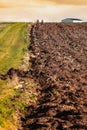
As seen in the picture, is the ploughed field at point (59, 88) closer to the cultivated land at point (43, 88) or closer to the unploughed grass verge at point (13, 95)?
the cultivated land at point (43, 88)

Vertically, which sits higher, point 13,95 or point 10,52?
point 13,95

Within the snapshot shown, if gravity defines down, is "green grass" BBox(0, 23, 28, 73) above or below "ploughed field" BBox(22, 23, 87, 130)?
below

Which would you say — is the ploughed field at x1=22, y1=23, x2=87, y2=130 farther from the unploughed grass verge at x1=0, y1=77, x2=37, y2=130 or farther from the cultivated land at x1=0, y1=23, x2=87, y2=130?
the unploughed grass verge at x1=0, y1=77, x2=37, y2=130

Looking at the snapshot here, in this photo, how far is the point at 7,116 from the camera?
20266mm

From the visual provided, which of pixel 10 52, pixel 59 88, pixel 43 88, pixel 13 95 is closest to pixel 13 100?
pixel 13 95

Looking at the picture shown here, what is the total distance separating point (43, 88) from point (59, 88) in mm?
1419

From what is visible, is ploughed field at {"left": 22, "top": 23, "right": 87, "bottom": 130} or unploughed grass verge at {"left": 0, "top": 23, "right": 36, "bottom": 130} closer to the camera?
ploughed field at {"left": 22, "top": 23, "right": 87, "bottom": 130}

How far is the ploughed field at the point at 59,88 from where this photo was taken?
19141 mm

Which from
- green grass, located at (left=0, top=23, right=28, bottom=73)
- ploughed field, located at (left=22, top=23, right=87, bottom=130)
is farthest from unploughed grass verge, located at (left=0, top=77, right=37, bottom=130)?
green grass, located at (left=0, top=23, right=28, bottom=73)

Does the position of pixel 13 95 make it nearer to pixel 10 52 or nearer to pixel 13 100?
pixel 13 100

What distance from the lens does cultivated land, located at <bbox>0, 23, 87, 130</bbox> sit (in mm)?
19500

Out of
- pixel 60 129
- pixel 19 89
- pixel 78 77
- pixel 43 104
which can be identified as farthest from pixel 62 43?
pixel 60 129

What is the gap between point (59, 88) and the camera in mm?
24594

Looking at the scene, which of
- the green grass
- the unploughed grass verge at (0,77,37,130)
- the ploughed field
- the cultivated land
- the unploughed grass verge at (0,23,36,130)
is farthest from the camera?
the green grass
